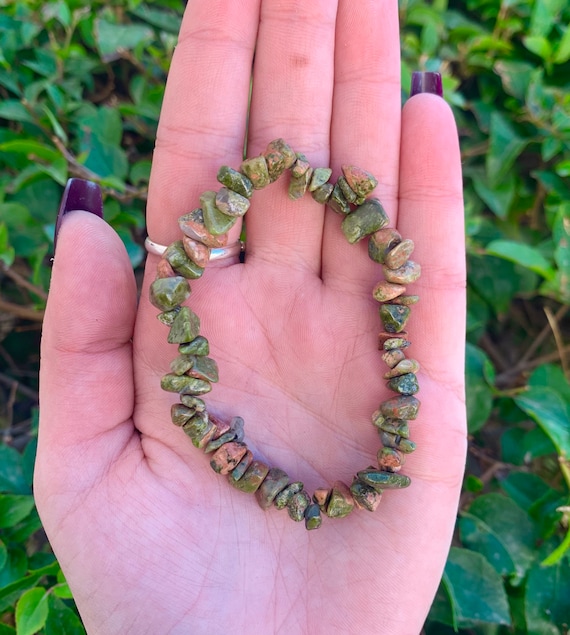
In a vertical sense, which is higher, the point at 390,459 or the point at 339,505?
the point at 390,459

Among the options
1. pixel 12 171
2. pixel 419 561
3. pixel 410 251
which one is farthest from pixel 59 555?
pixel 12 171

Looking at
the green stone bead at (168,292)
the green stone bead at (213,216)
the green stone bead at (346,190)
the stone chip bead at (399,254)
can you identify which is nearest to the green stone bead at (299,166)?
the green stone bead at (346,190)

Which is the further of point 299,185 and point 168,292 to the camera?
point 299,185

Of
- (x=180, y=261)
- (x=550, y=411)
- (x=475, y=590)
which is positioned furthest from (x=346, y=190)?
(x=475, y=590)

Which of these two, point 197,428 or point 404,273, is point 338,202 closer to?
point 404,273

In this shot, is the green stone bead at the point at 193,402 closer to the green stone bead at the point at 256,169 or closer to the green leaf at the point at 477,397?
the green stone bead at the point at 256,169

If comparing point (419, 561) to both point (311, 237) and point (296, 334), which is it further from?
point (311, 237)
